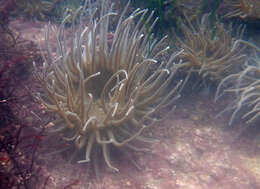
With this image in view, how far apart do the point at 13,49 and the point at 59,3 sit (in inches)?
145

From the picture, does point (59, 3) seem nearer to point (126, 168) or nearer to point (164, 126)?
point (164, 126)

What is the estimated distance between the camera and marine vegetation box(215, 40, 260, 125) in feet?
10.7

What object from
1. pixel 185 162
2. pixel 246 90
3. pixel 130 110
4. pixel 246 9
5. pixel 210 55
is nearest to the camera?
pixel 130 110

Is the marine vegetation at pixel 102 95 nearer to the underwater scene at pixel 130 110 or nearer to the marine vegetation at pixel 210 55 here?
the underwater scene at pixel 130 110

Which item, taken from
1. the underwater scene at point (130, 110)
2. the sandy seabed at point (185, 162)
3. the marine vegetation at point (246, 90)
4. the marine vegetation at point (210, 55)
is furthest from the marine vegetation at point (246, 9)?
the sandy seabed at point (185, 162)

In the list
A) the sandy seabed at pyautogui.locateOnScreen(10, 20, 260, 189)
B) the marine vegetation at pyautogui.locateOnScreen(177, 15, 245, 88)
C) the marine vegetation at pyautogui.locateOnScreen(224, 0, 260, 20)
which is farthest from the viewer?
the marine vegetation at pyautogui.locateOnScreen(224, 0, 260, 20)

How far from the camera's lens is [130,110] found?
266 centimetres

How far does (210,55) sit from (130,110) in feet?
6.56

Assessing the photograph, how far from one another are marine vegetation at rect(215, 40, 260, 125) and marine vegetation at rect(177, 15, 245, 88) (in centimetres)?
17

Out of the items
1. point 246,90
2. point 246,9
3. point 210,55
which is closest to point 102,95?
point 246,90

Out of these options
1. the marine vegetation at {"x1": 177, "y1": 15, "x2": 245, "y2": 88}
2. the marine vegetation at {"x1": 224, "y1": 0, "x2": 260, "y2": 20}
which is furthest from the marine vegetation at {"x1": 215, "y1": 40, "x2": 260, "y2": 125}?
the marine vegetation at {"x1": 224, "y1": 0, "x2": 260, "y2": 20}

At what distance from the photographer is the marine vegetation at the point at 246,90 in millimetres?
3268

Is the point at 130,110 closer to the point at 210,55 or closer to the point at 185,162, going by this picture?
the point at 185,162

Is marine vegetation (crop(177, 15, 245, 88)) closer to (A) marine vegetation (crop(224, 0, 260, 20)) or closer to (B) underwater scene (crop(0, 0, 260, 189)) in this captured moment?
(B) underwater scene (crop(0, 0, 260, 189))
